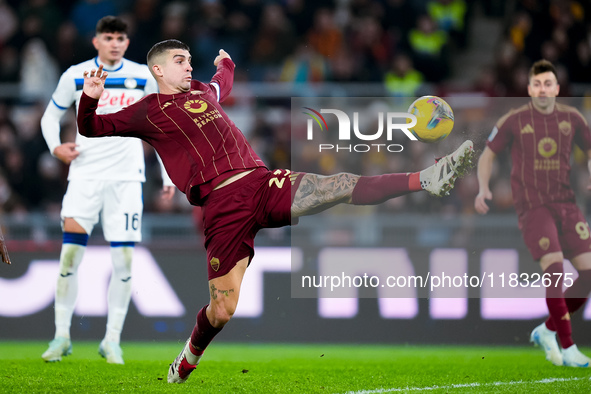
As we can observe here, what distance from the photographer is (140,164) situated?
7.42 m

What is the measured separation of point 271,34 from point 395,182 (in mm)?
6869

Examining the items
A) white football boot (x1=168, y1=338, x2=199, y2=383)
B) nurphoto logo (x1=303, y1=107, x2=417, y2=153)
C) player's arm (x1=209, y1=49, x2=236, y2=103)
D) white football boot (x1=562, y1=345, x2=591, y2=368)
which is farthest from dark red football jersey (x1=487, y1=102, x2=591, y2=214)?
white football boot (x1=168, y1=338, x2=199, y2=383)

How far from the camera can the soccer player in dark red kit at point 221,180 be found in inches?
222

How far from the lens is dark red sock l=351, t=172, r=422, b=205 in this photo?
5.65 metres

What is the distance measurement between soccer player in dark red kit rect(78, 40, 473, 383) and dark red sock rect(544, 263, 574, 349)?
2078 millimetres

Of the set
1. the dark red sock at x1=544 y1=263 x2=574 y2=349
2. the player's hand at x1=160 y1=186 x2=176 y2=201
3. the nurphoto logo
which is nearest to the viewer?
the dark red sock at x1=544 y1=263 x2=574 y2=349

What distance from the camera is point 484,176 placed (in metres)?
7.46

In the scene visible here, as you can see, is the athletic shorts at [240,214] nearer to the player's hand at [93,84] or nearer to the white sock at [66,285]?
the player's hand at [93,84]

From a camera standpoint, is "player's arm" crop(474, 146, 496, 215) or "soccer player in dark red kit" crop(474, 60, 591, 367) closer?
"soccer player in dark red kit" crop(474, 60, 591, 367)

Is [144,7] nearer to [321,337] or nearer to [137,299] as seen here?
[137,299]

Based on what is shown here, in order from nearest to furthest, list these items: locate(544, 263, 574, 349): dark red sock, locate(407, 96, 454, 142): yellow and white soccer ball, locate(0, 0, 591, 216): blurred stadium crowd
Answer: locate(407, 96, 454, 142): yellow and white soccer ball, locate(544, 263, 574, 349): dark red sock, locate(0, 0, 591, 216): blurred stadium crowd

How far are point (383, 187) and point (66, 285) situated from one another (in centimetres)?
311

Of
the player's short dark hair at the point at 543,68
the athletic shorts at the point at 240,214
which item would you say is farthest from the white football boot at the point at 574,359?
the athletic shorts at the point at 240,214

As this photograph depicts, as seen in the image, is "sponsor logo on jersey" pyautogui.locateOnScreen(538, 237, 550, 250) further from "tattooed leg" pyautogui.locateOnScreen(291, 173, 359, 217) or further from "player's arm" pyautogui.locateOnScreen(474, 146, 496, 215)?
"tattooed leg" pyautogui.locateOnScreen(291, 173, 359, 217)
